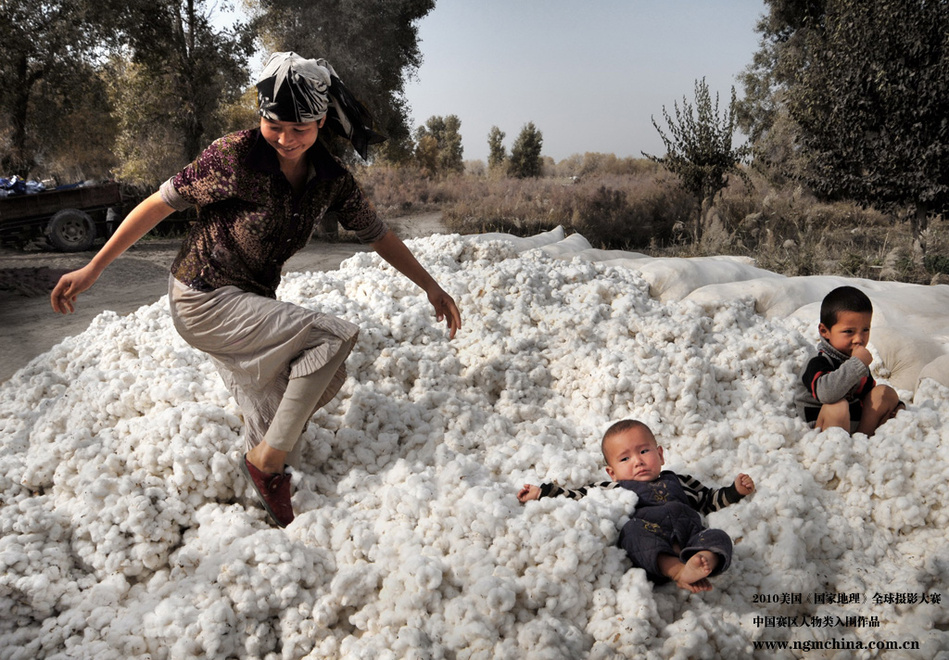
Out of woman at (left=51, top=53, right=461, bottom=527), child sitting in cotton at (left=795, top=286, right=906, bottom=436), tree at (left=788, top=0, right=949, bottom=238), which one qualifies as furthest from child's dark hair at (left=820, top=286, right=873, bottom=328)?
tree at (left=788, top=0, right=949, bottom=238)

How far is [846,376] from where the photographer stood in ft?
6.18

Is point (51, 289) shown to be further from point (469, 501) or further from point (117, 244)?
point (469, 501)

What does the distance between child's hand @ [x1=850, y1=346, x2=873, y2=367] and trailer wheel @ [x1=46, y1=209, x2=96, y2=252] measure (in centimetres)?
602

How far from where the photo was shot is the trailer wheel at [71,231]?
5531mm

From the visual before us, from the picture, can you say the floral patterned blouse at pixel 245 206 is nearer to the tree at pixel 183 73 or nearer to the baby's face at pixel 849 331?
the baby's face at pixel 849 331

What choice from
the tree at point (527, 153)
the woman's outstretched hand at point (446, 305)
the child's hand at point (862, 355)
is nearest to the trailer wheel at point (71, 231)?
the woman's outstretched hand at point (446, 305)

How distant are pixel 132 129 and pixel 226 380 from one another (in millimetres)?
7257

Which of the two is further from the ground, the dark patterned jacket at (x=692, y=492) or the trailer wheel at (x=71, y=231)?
the trailer wheel at (x=71, y=231)

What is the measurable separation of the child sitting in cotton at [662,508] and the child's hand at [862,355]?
541 millimetres

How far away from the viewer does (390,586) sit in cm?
141

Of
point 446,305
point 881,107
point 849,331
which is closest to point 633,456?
point 446,305

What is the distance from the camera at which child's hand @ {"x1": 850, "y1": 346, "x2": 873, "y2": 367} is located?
6.13 ft

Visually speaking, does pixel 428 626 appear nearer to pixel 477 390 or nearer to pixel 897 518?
pixel 477 390

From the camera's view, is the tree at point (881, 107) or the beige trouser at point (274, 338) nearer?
the beige trouser at point (274, 338)
